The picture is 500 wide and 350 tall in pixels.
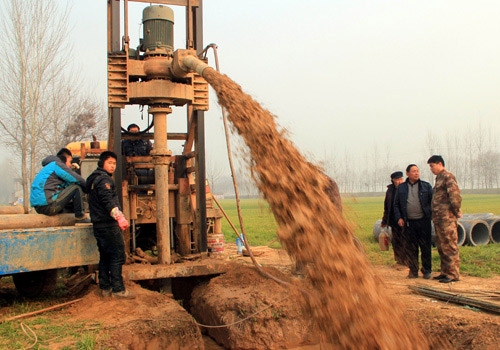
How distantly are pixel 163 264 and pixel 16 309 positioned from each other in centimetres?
169

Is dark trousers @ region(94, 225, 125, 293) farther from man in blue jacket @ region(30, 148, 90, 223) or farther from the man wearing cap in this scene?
the man wearing cap

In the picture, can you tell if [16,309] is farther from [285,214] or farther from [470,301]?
[470,301]

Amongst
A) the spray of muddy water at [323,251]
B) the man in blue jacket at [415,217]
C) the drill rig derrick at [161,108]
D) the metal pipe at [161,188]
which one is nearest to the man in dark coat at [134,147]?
the drill rig derrick at [161,108]

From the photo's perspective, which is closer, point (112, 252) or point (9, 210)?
point (112, 252)

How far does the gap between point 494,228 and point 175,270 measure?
887 centimetres

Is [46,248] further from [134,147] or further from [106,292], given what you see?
[134,147]

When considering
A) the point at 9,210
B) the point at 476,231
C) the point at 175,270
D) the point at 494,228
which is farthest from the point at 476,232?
the point at 9,210

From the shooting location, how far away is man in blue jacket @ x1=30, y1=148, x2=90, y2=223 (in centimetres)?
591

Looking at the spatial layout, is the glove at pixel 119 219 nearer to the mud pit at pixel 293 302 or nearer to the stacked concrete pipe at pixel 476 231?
the mud pit at pixel 293 302

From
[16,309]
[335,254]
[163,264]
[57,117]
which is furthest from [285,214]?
[57,117]

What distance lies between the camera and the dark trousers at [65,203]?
591 centimetres

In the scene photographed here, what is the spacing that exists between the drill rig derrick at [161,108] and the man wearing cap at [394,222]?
11.4 ft

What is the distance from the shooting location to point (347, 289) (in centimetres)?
357

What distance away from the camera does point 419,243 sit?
798 centimetres
